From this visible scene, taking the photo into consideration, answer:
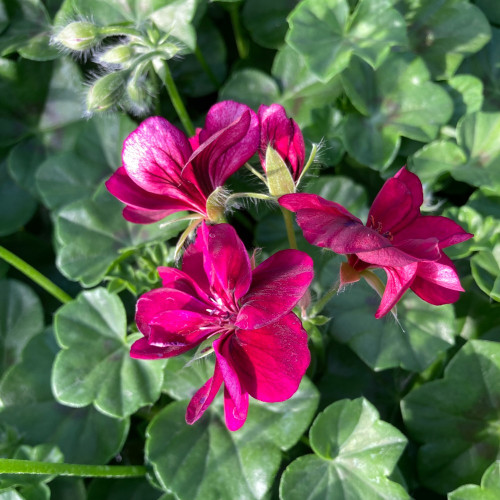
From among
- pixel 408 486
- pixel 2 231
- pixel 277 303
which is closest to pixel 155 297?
pixel 277 303

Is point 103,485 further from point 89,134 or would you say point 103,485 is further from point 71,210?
point 89,134

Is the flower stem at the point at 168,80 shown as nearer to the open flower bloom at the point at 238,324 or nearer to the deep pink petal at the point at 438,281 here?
the open flower bloom at the point at 238,324

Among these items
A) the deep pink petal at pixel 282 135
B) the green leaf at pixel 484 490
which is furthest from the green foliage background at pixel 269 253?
the deep pink petal at pixel 282 135

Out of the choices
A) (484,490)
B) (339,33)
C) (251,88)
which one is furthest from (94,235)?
(484,490)

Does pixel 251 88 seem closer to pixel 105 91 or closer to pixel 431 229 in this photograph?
pixel 105 91

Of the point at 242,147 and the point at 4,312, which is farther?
the point at 4,312

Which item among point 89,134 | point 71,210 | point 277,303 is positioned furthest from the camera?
point 89,134
